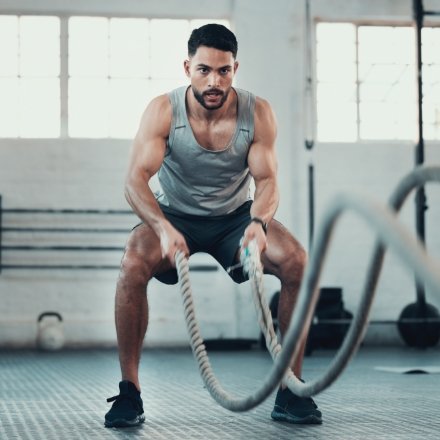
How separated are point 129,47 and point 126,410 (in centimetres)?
509

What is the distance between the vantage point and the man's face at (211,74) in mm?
3111

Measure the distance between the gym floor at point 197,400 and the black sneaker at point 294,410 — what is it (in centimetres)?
4

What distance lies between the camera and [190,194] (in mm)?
3352

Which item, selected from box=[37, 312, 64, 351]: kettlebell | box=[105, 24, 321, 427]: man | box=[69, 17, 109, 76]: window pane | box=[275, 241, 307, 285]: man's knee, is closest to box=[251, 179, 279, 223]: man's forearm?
box=[105, 24, 321, 427]: man

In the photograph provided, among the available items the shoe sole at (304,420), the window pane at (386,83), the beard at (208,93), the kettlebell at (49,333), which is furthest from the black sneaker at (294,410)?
the window pane at (386,83)

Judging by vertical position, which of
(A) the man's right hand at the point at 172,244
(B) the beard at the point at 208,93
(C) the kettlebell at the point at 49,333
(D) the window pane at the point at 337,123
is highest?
(D) the window pane at the point at 337,123

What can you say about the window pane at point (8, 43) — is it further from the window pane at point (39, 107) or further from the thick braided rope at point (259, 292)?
the thick braided rope at point (259, 292)

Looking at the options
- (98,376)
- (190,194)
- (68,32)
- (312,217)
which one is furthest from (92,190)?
(190,194)

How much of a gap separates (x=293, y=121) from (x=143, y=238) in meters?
4.77

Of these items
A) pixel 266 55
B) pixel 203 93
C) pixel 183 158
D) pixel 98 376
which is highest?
pixel 266 55

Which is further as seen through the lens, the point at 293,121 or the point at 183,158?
the point at 293,121

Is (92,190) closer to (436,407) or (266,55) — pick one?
(266,55)

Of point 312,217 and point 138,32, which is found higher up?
point 138,32

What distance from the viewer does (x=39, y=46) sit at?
7.64 meters
